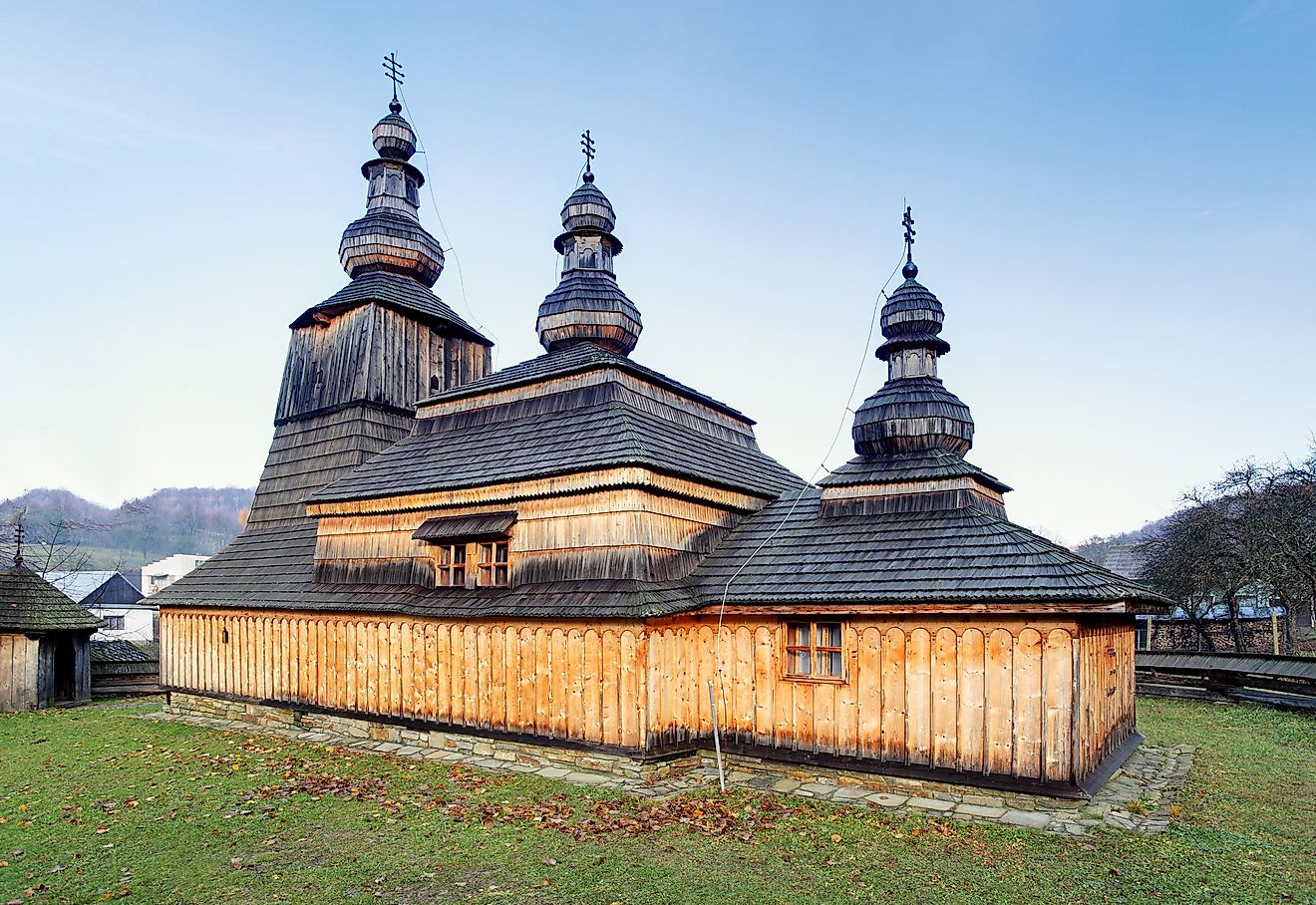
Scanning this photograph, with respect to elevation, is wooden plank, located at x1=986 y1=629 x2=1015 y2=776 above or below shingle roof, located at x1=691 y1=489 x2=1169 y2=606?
below

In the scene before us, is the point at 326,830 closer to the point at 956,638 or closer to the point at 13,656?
the point at 956,638

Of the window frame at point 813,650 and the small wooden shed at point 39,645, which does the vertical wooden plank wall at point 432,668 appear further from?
the small wooden shed at point 39,645

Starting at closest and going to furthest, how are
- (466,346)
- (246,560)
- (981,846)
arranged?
(981,846) → (246,560) → (466,346)

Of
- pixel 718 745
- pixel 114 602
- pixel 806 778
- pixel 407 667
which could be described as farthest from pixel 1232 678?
pixel 114 602

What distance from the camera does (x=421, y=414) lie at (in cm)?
1678

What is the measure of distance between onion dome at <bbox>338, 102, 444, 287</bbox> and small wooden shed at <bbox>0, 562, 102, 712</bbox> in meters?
10.9

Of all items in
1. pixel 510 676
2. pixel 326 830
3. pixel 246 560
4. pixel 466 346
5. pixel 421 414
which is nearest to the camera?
pixel 326 830

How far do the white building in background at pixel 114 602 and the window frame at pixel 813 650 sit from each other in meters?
49.1

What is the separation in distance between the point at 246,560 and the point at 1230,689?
21.8 m

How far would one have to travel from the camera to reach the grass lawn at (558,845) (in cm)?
705

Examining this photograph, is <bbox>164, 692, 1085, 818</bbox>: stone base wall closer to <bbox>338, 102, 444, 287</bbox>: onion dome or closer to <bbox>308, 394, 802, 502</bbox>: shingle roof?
<bbox>308, 394, 802, 502</bbox>: shingle roof

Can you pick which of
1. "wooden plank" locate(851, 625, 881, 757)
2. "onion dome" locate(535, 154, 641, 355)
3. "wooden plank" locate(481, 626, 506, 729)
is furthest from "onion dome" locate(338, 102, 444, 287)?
"wooden plank" locate(851, 625, 881, 757)

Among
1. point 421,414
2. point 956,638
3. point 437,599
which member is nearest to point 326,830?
point 437,599

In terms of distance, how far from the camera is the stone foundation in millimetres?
9195
